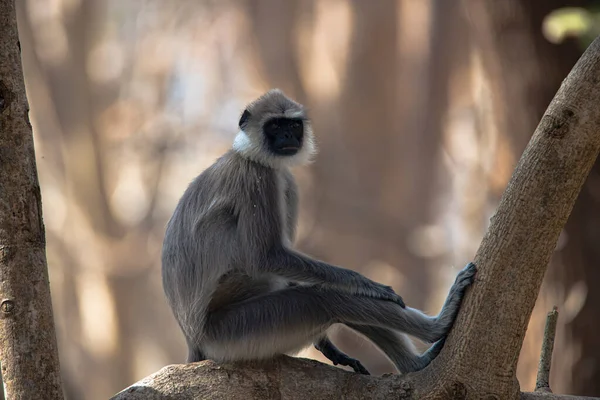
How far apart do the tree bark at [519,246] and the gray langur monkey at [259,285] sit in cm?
24

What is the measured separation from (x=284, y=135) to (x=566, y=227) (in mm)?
4068

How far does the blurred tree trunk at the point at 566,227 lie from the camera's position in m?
8.09

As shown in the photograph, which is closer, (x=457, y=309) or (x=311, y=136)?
(x=457, y=309)

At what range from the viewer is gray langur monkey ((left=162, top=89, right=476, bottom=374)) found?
4.31 m

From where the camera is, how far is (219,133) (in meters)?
17.1

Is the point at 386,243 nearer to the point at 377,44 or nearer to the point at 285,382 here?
the point at 377,44

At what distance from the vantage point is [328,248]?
16.1m

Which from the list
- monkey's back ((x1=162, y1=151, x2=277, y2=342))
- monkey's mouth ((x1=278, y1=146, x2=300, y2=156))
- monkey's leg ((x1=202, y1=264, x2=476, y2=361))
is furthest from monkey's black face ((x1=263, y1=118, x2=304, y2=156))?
monkey's leg ((x1=202, y1=264, x2=476, y2=361))

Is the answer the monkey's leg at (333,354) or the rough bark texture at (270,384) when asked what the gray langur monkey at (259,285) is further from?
the rough bark texture at (270,384)

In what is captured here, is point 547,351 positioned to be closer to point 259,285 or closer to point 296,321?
point 296,321

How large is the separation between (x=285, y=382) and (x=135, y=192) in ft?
44.0

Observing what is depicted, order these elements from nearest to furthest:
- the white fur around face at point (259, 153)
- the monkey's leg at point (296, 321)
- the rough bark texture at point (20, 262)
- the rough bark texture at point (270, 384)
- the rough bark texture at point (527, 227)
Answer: the rough bark texture at point (20, 262), the rough bark texture at point (527, 227), the rough bark texture at point (270, 384), the monkey's leg at point (296, 321), the white fur around face at point (259, 153)

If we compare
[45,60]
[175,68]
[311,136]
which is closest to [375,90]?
[175,68]

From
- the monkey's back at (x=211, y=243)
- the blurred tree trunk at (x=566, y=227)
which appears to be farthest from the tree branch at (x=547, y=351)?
the blurred tree trunk at (x=566, y=227)
